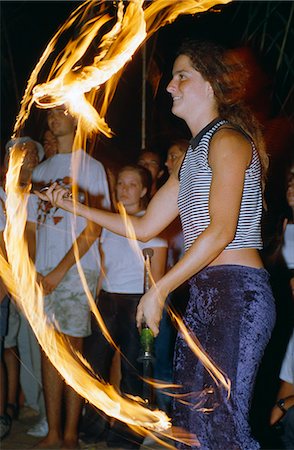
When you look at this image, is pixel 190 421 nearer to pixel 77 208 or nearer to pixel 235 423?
pixel 235 423

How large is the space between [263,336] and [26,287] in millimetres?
2039

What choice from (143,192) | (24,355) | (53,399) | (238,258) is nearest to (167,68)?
(143,192)

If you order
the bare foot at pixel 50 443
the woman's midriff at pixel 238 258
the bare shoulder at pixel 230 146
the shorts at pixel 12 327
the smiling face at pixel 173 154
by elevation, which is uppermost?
the bare shoulder at pixel 230 146

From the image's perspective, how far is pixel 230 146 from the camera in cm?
323

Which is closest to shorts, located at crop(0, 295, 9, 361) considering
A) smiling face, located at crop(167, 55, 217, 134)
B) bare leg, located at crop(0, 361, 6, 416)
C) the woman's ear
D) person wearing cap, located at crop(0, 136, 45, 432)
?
bare leg, located at crop(0, 361, 6, 416)

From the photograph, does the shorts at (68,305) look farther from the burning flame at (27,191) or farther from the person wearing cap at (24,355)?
the person wearing cap at (24,355)

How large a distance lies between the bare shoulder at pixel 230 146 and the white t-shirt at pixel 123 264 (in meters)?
2.23

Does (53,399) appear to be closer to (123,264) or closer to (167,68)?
(123,264)

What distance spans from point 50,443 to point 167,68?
3.58 meters

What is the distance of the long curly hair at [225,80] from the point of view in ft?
11.5

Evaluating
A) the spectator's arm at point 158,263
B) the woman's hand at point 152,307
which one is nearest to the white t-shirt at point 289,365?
the spectator's arm at point 158,263

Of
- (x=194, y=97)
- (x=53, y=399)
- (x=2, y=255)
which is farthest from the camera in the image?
(x=53, y=399)

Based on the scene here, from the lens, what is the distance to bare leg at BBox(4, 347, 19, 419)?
235 inches

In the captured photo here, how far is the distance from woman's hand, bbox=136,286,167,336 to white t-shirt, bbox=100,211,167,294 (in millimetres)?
2136
